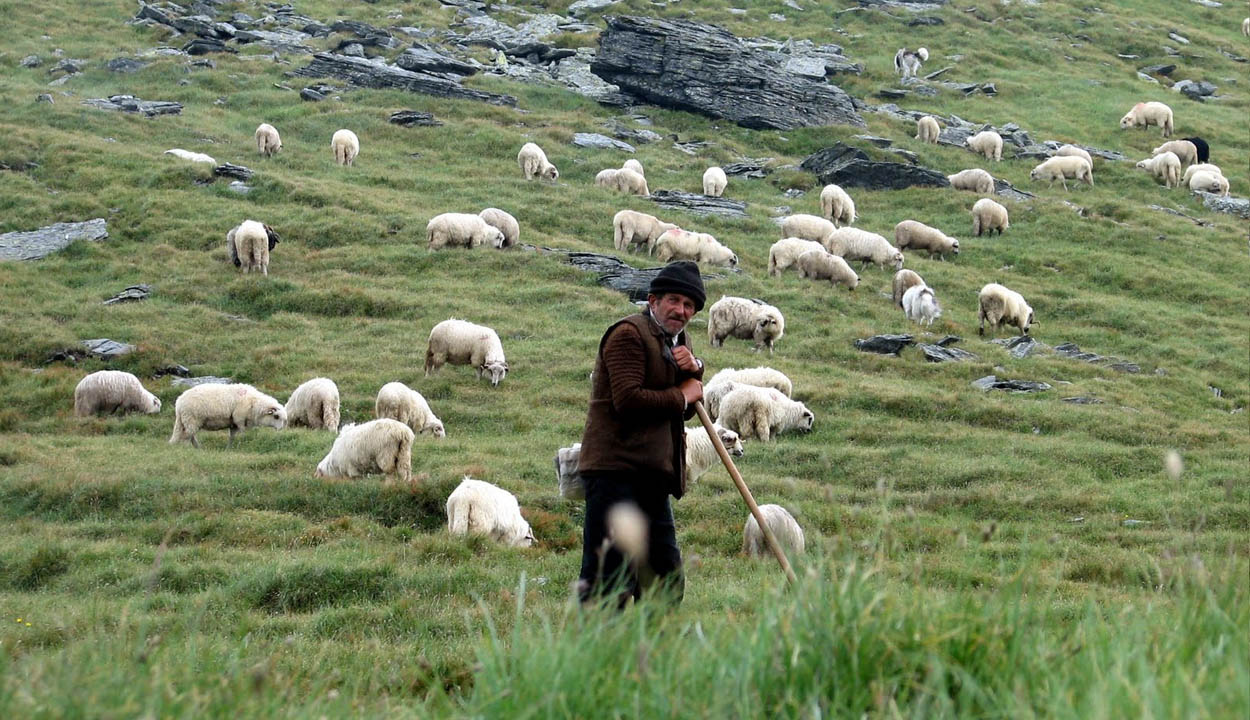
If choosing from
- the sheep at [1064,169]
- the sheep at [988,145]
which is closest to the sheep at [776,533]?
the sheep at [1064,169]

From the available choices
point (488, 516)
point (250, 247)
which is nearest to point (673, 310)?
point (488, 516)

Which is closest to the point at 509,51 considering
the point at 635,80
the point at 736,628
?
the point at 635,80

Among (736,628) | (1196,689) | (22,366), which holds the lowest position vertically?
(22,366)

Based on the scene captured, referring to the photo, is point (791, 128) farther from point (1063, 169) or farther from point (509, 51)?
point (509, 51)

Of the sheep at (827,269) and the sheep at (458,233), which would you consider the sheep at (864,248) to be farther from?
the sheep at (458,233)

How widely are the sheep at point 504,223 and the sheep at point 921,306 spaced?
32.1ft

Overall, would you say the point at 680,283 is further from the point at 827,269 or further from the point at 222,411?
the point at 827,269

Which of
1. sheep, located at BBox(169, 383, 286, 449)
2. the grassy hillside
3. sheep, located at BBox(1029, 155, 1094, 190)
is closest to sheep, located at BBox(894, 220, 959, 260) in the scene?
the grassy hillside

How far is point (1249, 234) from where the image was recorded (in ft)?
114

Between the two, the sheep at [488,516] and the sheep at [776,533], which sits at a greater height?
the sheep at [776,533]

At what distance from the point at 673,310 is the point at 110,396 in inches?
561

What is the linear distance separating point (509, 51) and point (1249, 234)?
111 feet

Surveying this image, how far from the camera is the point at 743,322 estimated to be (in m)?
22.8

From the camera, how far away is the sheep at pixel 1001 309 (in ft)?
81.4
